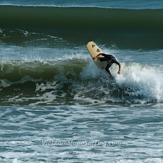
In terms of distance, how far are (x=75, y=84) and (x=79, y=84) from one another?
0.43 ft

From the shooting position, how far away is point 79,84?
64.6 ft

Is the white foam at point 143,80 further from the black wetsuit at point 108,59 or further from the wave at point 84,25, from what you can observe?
the wave at point 84,25

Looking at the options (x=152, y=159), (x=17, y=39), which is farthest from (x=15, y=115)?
(x=17, y=39)

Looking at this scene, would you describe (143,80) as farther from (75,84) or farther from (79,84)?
(75,84)

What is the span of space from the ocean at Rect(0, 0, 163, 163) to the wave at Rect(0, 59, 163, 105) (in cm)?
3

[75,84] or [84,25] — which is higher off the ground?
[84,25]

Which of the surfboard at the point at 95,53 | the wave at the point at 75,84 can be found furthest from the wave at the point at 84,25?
the wave at the point at 75,84

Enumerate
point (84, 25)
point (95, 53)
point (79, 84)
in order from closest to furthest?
point (79, 84), point (95, 53), point (84, 25)

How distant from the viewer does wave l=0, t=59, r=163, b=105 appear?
18.0 metres

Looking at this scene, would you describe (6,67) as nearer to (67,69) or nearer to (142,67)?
(67,69)

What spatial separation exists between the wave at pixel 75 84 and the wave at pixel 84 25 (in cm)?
379

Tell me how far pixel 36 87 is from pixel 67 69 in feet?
5.20

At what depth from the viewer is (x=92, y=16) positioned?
1103 inches

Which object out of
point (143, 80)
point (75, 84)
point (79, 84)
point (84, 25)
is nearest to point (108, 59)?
point (143, 80)
